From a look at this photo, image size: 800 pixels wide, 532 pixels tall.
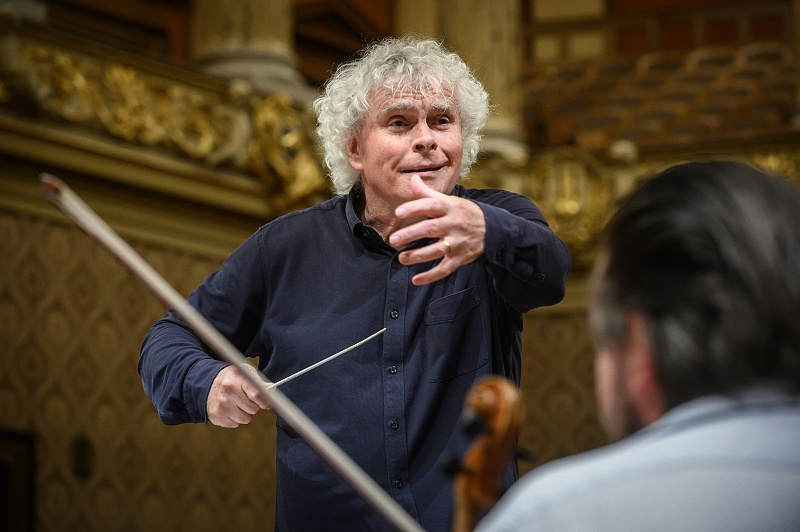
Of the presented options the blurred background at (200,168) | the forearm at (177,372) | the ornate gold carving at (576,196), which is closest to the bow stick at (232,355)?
the forearm at (177,372)

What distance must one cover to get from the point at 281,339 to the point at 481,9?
225 inches

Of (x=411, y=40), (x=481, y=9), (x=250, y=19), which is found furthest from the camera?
(x=481, y=9)

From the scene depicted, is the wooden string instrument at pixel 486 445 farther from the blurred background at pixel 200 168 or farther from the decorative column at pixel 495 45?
the decorative column at pixel 495 45

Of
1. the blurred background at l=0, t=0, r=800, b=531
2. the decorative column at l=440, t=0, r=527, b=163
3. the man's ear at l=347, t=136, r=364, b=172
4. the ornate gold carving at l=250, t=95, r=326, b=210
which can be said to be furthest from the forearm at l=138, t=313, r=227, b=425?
the decorative column at l=440, t=0, r=527, b=163

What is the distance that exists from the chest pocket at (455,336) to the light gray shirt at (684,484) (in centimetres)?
112

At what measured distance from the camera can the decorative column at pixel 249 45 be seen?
243 inches

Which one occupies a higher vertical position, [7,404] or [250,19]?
[250,19]

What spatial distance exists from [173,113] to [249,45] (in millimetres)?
785

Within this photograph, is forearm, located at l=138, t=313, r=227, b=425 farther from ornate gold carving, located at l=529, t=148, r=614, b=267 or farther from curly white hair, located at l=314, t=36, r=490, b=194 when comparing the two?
ornate gold carving, located at l=529, t=148, r=614, b=267

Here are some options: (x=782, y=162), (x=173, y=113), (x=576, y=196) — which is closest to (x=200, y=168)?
(x=173, y=113)

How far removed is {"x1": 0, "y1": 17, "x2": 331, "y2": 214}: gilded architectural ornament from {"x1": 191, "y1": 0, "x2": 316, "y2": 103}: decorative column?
9.1 inches

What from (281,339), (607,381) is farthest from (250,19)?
(607,381)

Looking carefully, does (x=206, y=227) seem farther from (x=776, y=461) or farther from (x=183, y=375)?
(x=776, y=461)

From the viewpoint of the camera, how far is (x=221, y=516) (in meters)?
5.57
